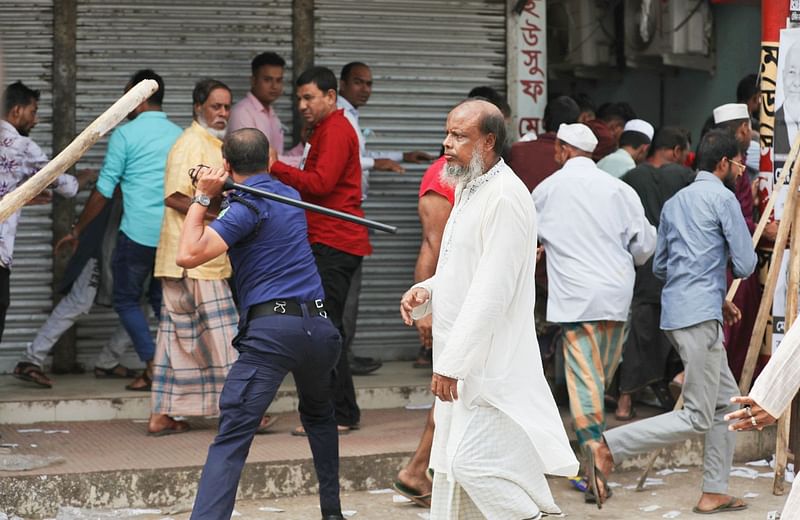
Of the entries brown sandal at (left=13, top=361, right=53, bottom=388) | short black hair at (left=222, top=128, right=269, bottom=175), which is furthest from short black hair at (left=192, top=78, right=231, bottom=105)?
brown sandal at (left=13, top=361, right=53, bottom=388)

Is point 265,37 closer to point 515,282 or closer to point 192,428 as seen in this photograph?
point 192,428

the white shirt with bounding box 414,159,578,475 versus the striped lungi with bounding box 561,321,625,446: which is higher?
the white shirt with bounding box 414,159,578,475

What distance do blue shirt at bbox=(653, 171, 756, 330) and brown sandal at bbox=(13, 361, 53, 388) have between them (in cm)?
393

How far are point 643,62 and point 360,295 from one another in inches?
159

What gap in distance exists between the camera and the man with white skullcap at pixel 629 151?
8.62 m

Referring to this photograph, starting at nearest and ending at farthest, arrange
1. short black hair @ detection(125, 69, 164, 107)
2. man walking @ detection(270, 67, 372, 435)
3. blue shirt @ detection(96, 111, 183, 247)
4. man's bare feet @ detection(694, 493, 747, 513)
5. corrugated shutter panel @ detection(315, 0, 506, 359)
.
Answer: man's bare feet @ detection(694, 493, 747, 513)
man walking @ detection(270, 67, 372, 435)
blue shirt @ detection(96, 111, 183, 247)
short black hair @ detection(125, 69, 164, 107)
corrugated shutter panel @ detection(315, 0, 506, 359)

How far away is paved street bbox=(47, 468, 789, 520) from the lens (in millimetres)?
6457

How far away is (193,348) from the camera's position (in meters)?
7.33

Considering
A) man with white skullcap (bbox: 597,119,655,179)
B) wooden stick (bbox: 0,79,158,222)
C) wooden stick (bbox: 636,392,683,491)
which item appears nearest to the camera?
wooden stick (bbox: 0,79,158,222)

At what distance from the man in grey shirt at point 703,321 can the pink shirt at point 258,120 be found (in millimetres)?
2941

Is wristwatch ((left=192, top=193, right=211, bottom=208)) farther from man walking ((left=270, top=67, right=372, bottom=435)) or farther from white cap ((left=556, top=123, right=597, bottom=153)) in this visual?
white cap ((left=556, top=123, right=597, bottom=153))

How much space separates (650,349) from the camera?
27.2 feet

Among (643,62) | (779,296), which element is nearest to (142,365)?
(779,296)

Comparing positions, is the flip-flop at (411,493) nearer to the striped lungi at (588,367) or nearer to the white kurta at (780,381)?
the striped lungi at (588,367)
